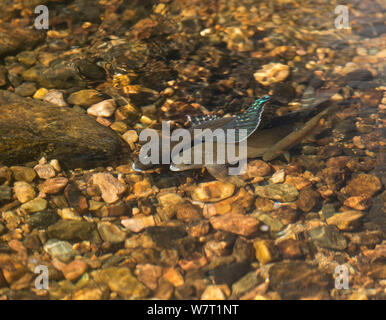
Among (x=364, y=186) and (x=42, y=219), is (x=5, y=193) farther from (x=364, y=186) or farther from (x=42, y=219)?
(x=364, y=186)

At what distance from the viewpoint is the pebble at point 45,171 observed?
163 inches

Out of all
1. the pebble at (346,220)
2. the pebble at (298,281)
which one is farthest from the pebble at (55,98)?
the pebble at (346,220)

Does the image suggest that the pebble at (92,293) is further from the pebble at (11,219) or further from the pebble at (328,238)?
the pebble at (328,238)

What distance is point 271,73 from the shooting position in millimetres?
5688

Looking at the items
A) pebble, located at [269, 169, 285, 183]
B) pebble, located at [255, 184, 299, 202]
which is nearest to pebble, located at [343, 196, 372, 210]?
pebble, located at [255, 184, 299, 202]

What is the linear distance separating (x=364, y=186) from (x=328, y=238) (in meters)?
0.93

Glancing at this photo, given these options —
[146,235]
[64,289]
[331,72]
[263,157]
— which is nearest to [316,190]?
[263,157]

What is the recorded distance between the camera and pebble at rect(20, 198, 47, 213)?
380 cm

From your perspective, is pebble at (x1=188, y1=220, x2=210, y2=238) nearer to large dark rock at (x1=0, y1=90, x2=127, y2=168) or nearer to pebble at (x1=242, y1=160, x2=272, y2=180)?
pebble at (x1=242, y1=160, x2=272, y2=180)

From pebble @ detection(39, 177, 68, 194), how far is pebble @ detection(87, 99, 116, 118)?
3.88 ft

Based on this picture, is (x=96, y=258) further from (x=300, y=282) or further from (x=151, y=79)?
(x=151, y=79)

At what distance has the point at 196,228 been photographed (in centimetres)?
384

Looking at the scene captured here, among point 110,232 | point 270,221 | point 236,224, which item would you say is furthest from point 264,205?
point 110,232
